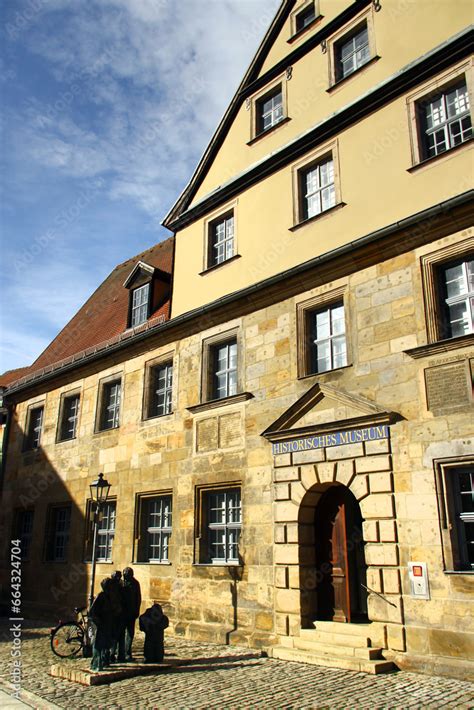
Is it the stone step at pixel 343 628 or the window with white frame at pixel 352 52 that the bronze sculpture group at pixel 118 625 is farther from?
the window with white frame at pixel 352 52

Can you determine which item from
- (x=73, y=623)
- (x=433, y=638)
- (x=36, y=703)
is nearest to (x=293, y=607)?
(x=433, y=638)

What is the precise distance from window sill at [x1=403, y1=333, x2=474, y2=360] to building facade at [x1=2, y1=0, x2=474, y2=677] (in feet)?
0.07

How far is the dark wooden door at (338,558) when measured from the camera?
10789 millimetres

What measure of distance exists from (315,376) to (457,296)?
286cm

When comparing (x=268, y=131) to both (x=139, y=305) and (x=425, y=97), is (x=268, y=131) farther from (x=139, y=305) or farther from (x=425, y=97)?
(x=139, y=305)

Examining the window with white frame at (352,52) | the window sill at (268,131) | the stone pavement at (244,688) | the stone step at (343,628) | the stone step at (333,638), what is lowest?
the stone pavement at (244,688)

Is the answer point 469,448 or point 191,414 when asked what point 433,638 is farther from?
point 191,414

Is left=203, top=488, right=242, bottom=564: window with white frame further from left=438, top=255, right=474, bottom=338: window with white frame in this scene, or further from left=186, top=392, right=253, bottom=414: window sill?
left=438, top=255, right=474, bottom=338: window with white frame

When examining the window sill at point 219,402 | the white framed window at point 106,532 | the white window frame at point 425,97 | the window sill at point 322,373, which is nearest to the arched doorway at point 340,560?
the window sill at point 322,373

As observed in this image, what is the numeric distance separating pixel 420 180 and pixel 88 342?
11956 mm

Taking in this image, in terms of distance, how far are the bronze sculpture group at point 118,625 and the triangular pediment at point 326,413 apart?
3770 mm

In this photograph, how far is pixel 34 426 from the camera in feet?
→ 68.6

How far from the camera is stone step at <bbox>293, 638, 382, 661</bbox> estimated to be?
9344mm

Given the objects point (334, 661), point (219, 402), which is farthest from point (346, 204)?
point (334, 661)
